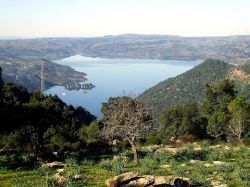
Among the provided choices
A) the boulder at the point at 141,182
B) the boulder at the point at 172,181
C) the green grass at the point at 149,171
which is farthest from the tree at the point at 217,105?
the boulder at the point at 141,182

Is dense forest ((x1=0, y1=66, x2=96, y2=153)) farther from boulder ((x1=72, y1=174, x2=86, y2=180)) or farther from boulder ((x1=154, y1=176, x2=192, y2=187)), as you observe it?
boulder ((x1=154, y1=176, x2=192, y2=187))

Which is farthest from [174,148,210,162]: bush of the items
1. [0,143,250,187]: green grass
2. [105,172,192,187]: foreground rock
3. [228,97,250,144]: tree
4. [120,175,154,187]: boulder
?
[228,97,250,144]: tree

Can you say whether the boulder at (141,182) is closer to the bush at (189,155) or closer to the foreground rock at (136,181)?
the foreground rock at (136,181)

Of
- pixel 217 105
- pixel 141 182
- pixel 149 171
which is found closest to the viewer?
pixel 141 182

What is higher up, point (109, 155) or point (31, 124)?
point (31, 124)

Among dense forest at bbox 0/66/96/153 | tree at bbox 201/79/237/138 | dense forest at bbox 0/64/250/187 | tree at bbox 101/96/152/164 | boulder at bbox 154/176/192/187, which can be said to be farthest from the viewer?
tree at bbox 201/79/237/138

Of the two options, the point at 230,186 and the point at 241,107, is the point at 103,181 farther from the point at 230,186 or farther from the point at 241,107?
the point at 241,107

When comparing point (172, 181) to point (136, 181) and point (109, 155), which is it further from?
point (109, 155)

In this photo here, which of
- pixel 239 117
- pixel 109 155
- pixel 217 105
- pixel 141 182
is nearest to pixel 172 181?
pixel 141 182

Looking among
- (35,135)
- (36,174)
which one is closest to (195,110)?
(35,135)

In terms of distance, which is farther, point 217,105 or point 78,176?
point 217,105
